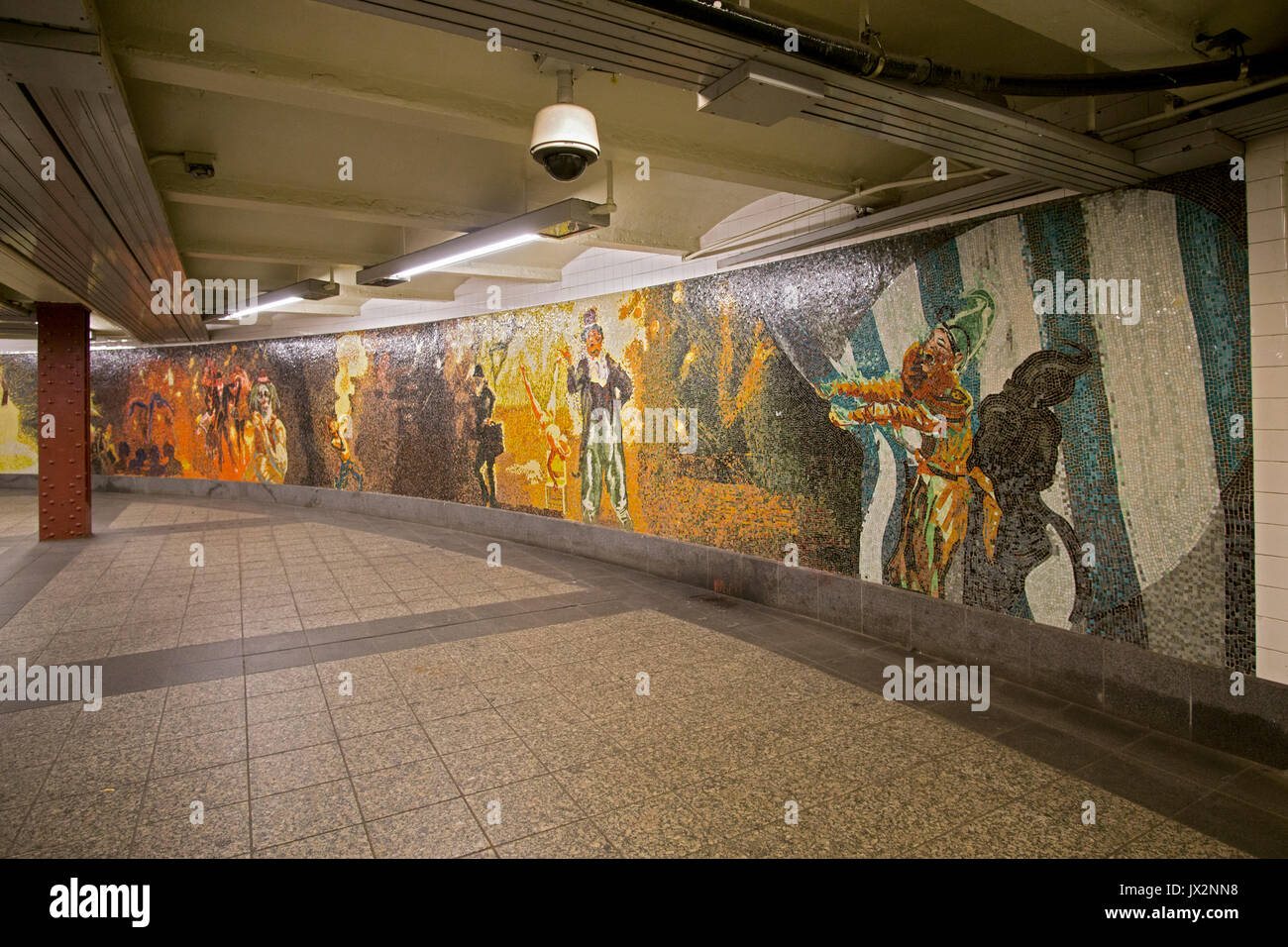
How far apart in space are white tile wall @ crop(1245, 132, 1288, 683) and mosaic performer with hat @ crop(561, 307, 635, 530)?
5462mm

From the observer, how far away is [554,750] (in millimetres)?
3793

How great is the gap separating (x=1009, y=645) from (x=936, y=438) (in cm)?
144

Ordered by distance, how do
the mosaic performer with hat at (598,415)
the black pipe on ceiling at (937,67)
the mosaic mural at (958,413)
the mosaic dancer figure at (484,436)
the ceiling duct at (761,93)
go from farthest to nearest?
the mosaic dancer figure at (484,436), the mosaic performer with hat at (598,415), the mosaic mural at (958,413), the ceiling duct at (761,93), the black pipe on ceiling at (937,67)

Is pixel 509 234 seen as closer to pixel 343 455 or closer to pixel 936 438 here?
pixel 936 438

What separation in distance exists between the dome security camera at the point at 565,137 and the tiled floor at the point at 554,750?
2.98m

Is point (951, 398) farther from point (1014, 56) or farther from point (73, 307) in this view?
point (73, 307)

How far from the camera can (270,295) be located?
9.57 m

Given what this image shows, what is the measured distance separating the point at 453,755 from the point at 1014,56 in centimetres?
471

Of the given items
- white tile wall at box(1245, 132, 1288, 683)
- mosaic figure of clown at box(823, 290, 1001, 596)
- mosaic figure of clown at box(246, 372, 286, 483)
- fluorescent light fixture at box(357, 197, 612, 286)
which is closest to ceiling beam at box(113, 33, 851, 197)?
fluorescent light fixture at box(357, 197, 612, 286)

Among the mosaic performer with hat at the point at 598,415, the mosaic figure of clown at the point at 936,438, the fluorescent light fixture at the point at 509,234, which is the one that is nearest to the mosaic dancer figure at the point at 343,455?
the mosaic performer with hat at the point at 598,415

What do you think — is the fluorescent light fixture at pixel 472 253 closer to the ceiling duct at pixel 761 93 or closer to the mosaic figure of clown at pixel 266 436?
the ceiling duct at pixel 761 93

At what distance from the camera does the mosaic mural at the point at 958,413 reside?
3.84 meters

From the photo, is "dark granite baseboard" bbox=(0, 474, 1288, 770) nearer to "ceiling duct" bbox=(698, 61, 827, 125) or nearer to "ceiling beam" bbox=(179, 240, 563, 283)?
"ceiling beam" bbox=(179, 240, 563, 283)
